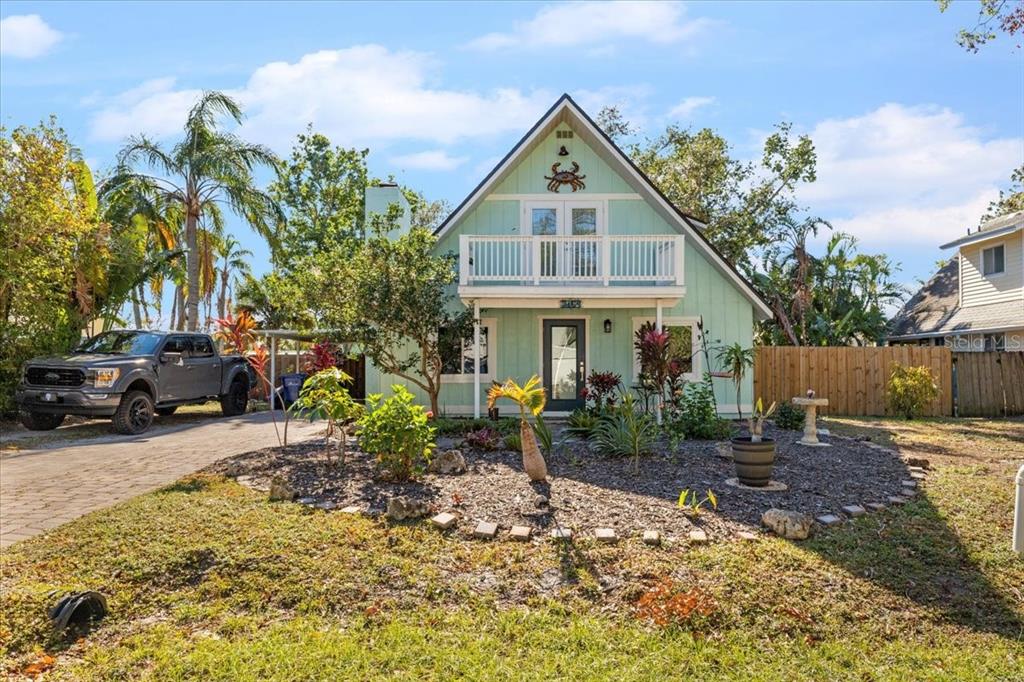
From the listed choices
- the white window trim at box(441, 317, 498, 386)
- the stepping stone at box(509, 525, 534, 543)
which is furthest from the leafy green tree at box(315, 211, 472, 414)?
the stepping stone at box(509, 525, 534, 543)

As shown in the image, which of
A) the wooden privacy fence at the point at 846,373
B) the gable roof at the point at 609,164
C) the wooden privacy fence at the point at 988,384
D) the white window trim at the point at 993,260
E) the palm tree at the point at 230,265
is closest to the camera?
the gable roof at the point at 609,164

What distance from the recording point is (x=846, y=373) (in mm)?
16484

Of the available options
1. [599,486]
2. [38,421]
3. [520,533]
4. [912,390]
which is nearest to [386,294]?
[599,486]

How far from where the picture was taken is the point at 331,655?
355 centimetres

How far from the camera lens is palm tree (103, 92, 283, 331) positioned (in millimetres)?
19906

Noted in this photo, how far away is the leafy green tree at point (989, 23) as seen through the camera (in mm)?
11898

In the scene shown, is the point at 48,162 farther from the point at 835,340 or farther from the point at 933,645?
the point at 835,340

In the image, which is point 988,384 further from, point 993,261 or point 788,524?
point 788,524

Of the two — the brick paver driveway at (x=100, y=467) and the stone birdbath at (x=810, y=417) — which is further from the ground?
the stone birdbath at (x=810, y=417)

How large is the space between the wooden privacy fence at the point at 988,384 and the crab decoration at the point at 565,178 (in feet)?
36.8

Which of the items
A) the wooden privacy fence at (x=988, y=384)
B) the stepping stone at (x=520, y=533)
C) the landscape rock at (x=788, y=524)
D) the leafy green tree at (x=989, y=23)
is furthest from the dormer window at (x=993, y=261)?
the stepping stone at (x=520, y=533)

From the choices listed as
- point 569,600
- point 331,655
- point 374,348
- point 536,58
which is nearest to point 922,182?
point 536,58

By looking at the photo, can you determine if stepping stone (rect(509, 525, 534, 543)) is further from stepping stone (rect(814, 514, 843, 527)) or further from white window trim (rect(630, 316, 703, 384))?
white window trim (rect(630, 316, 703, 384))

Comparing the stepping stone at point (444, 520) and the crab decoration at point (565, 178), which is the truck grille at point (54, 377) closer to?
the stepping stone at point (444, 520)
